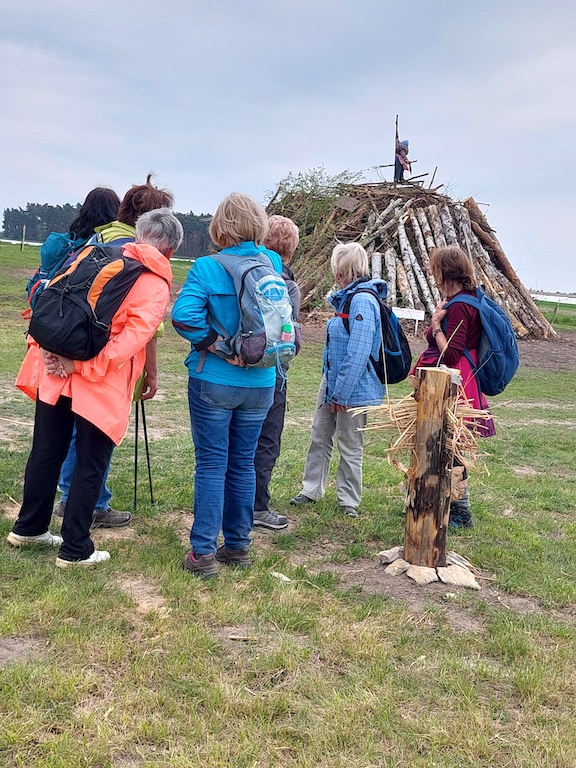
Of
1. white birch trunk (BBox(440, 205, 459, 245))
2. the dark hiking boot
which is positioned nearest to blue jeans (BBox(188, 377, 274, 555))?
the dark hiking boot

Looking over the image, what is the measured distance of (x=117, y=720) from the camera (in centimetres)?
240

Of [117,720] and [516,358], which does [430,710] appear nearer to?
[117,720]

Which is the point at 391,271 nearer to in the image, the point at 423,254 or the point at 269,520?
the point at 423,254

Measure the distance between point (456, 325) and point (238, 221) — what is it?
5.98 ft

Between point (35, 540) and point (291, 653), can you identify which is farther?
point (35, 540)

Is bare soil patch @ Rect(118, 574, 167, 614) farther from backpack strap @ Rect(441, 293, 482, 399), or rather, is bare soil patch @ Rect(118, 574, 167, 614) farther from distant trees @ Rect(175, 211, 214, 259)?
distant trees @ Rect(175, 211, 214, 259)

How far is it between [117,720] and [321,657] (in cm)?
95

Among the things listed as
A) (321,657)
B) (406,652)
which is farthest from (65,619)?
(406,652)

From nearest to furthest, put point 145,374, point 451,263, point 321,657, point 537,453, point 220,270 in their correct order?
point 321,657, point 220,270, point 145,374, point 451,263, point 537,453

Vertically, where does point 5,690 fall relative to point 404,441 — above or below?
below

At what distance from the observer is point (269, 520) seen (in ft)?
15.9

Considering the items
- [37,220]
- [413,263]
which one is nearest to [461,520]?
[413,263]

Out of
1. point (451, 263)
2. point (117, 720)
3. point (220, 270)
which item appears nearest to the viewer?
point (117, 720)

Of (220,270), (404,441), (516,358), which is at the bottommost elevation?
(404,441)
